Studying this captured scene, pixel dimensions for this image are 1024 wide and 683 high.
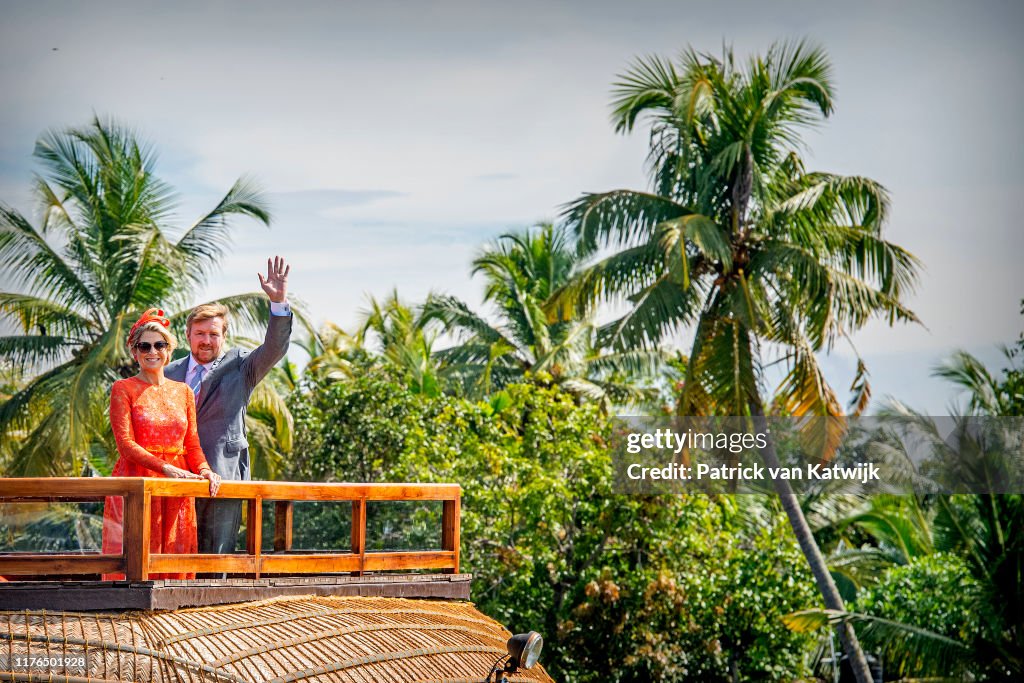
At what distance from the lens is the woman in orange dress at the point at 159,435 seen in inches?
233

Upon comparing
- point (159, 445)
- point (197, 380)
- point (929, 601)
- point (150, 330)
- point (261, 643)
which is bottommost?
point (929, 601)

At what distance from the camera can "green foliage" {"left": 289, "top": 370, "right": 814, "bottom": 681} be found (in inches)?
630

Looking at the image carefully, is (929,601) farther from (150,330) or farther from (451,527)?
(150,330)

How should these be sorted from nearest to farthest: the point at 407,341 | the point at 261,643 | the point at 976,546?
the point at 261,643, the point at 976,546, the point at 407,341

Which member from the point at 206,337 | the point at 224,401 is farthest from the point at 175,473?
the point at 206,337

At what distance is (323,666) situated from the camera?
5.68m

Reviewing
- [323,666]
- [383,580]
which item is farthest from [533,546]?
[323,666]

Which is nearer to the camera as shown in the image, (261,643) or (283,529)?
(261,643)

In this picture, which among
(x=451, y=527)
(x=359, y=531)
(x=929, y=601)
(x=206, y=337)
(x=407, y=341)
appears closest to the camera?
(x=206, y=337)

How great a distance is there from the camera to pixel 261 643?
5.61m

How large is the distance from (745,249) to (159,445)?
11.6 m

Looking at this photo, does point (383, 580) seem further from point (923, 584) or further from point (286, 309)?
point (923, 584)

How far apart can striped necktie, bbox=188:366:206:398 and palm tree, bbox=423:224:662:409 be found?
14.2 metres

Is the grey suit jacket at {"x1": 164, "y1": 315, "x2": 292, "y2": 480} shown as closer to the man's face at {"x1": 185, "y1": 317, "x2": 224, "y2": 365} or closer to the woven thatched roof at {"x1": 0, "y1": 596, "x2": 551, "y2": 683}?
the man's face at {"x1": 185, "y1": 317, "x2": 224, "y2": 365}
